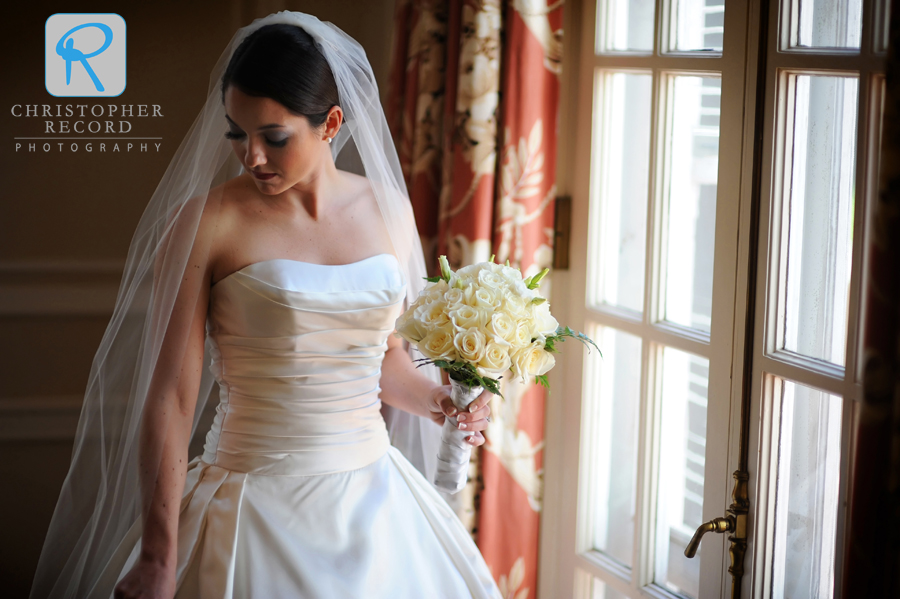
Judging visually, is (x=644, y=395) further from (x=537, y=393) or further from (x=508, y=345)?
(x=508, y=345)

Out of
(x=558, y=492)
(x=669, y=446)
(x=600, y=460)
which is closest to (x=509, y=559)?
(x=558, y=492)

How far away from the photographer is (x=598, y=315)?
187 centimetres

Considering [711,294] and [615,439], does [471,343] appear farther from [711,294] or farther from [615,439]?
[615,439]

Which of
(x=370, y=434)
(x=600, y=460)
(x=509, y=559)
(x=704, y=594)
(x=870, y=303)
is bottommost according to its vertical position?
(x=509, y=559)

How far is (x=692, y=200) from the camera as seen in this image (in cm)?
162

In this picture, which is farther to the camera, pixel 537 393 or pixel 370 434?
pixel 537 393

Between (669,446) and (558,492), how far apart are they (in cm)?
41

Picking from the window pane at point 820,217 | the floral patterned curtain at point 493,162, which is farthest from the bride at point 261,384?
the window pane at point 820,217

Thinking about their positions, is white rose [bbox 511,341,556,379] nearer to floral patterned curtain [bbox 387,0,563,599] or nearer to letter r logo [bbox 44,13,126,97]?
floral patterned curtain [bbox 387,0,563,599]

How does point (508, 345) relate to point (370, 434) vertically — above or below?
above

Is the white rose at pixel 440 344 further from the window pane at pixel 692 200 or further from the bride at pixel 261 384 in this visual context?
the window pane at pixel 692 200

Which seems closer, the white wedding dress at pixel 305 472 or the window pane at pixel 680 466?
the white wedding dress at pixel 305 472

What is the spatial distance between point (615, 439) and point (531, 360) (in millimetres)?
734

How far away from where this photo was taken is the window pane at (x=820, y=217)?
1249 millimetres
